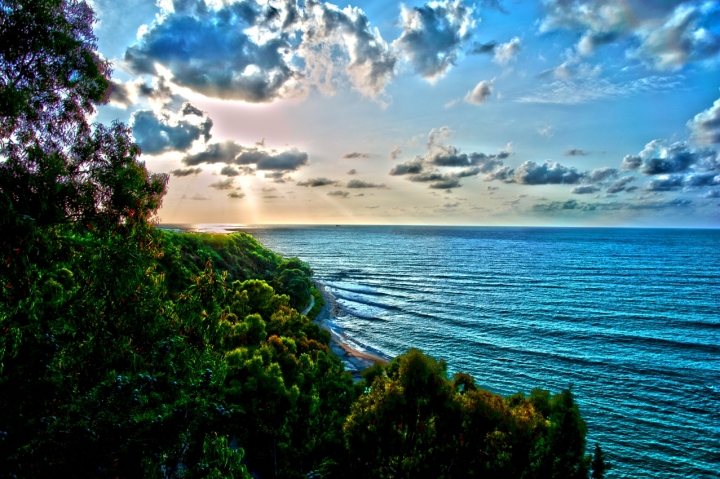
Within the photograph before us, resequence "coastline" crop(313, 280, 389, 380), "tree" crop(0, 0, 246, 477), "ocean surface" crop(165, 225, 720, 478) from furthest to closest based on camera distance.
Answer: "coastline" crop(313, 280, 389, 380), "ocean surface" crop(165, 225, 720, 478), "tree" crop(0, 0, 246, 477)

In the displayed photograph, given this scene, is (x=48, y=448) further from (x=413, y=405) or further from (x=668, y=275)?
(x=668, y=275)

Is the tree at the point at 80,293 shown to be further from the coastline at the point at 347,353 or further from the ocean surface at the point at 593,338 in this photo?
the coastline at the point at 347,353

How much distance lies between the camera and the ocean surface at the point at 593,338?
90.5 feet

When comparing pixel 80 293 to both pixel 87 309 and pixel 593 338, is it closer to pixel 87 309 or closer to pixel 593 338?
pixel 87 309

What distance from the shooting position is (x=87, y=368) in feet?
31.0

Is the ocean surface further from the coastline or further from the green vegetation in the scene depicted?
the green vegetation

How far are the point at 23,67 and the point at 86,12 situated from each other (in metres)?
2.16

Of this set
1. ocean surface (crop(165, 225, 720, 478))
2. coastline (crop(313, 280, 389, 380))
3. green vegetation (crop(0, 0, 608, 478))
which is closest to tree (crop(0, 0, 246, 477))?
green vegetation (crop(0, 0, 608, 478))

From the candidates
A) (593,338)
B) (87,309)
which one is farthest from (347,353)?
(87,309)

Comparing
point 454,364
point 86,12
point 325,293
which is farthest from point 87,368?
point 325,293

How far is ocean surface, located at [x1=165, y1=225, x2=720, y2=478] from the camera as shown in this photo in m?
27.6

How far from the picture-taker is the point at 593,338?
46375mm

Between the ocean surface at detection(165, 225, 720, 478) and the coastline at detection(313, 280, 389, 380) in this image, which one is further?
the coastline at detection(313, 280, 389, 380)

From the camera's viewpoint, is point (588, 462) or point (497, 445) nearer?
point (588, 462)
